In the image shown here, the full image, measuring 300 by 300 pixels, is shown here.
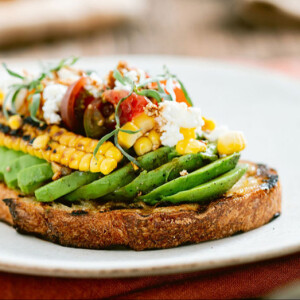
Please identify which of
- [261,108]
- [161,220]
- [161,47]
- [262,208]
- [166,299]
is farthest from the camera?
[161,47]

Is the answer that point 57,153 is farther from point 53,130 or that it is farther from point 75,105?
point 75,105

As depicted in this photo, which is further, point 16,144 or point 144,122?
point 16,144

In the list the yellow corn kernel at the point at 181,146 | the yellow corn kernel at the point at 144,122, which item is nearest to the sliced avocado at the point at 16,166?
the yellow corn kernel at the point at 144,122

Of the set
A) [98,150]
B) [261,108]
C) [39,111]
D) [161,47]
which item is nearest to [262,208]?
[98,150]

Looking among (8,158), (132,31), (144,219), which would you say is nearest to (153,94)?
(144,219)

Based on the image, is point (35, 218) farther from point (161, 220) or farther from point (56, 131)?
point (161, 220)

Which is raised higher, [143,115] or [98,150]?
[143,115]
